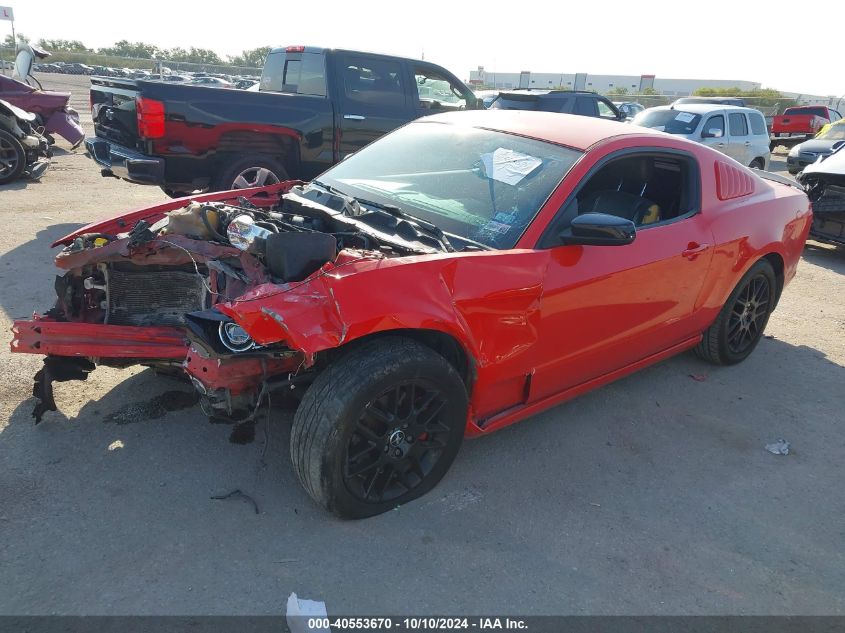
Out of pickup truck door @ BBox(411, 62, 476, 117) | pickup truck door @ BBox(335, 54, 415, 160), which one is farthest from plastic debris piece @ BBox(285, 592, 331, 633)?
pickup truck door @ BBox(411, 62, 476, 117)

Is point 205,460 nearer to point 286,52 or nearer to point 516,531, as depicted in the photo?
point 516,531

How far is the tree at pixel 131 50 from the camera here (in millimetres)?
66912

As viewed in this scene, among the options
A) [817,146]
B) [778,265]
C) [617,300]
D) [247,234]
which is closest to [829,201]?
[778,265]

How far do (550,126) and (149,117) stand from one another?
443 centimetres

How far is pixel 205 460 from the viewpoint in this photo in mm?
3180

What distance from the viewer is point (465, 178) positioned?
351 centimetres

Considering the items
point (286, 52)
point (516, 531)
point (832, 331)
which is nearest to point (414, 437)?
point (516, 531)

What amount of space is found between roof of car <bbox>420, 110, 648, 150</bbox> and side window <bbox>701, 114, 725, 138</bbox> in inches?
352

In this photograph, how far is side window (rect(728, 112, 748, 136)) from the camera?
40.6ft

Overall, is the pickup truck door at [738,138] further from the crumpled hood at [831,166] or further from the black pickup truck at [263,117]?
the black pickup truck at [263,117]

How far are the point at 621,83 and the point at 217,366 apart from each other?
82.9 m

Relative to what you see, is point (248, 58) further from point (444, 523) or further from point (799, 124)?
point (444, 523)

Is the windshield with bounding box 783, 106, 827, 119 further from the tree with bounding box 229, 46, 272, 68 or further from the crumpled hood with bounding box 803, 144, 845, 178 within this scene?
the tree with bounding box 229, 46, 272, 68
